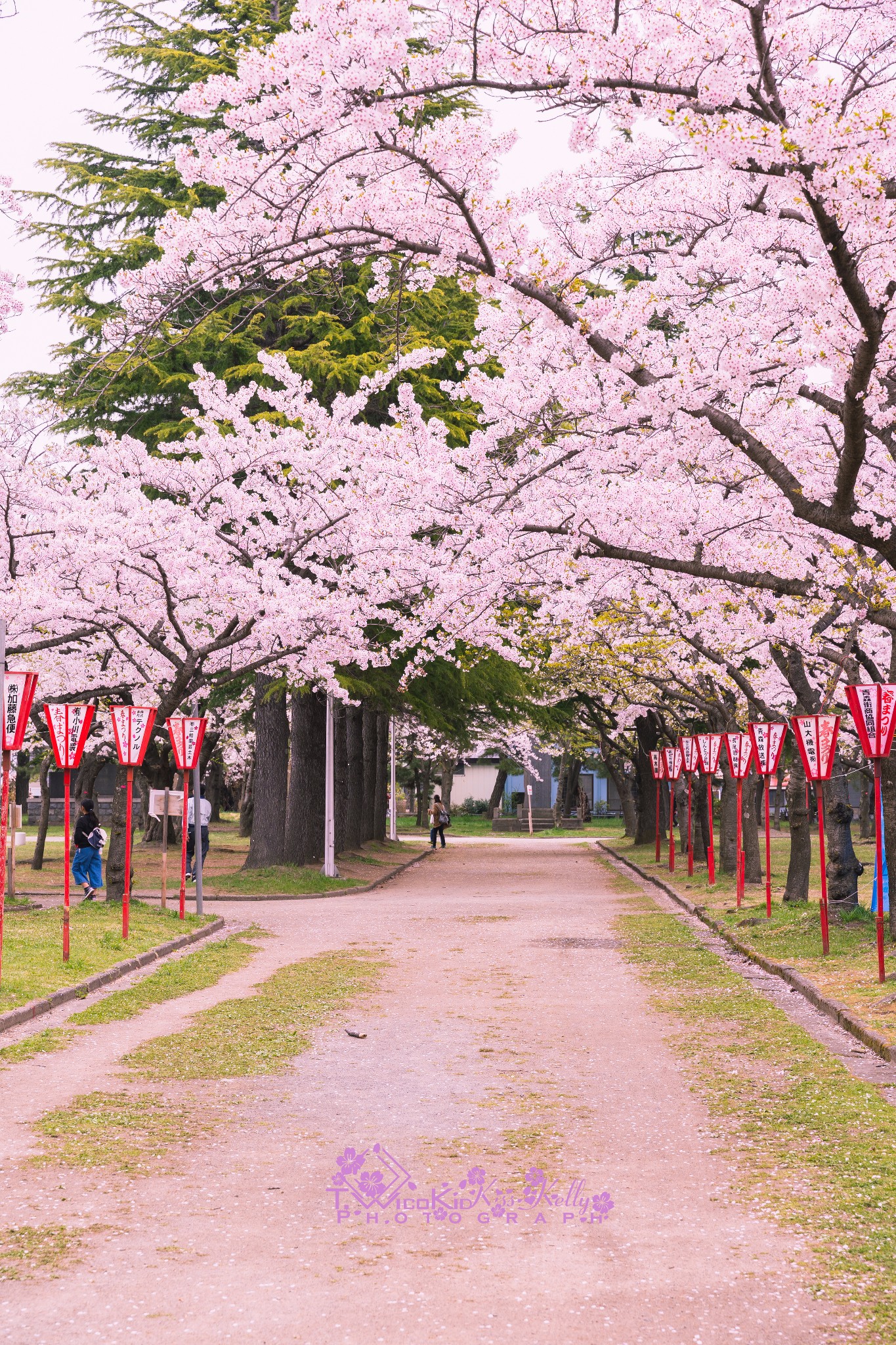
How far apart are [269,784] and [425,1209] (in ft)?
74.0

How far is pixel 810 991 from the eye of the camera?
1186 cm

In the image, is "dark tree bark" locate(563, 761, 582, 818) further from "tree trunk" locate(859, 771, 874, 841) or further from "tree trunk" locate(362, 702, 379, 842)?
"tree trunk" locate(362, 702, 379, 842)

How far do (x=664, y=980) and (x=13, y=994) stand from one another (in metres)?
6.10

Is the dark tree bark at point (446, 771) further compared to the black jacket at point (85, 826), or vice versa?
the dark tree bark at point (446, 771)

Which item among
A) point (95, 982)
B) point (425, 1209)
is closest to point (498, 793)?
point (95, 982)

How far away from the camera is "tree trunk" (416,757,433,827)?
215 feet

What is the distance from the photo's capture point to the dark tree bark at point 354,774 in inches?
1357

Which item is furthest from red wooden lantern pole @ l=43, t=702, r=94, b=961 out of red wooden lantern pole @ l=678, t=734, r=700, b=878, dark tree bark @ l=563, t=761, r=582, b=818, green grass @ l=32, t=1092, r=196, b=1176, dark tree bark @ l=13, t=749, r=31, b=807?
dark tree bark @ l=563, t=761, r=582, b=818

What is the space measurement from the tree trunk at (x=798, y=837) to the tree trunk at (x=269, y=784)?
1203 centimetres

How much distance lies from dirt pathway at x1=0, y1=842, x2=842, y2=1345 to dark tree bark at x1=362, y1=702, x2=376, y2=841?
2928 centimetres

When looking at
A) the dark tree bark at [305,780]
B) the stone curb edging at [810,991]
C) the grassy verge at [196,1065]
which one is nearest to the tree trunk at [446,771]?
the dark tree bark at [305,780]

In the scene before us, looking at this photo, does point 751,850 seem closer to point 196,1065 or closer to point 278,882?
point 278,882

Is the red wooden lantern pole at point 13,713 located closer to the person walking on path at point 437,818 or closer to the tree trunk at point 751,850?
the tree trunk at point 751,850

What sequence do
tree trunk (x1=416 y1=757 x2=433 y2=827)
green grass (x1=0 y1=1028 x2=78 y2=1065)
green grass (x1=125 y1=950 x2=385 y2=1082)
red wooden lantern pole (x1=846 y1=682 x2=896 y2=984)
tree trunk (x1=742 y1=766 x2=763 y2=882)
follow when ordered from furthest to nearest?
tree trunk (x1=416 y1=757 x2=433 y2=827)
tree trunk (x1=742 y1=766 x2=763 y2=882)
red wooden lantern pole (x1=846 y1=682 x2=896 y2=984)
green grass (x1=0 y1=1028 x2=78 y2=1065)
green grass (x1=125 y1=950 x2=385 y2=1082)
